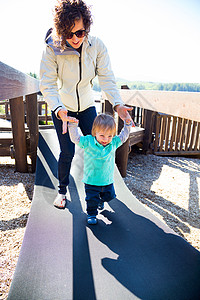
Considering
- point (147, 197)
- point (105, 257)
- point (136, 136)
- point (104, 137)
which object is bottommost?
point (147, 197)

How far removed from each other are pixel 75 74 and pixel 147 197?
2228 millimetres

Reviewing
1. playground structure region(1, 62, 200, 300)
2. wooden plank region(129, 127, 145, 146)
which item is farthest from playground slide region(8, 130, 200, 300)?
wooden plank region(129, 127, 145, 146)

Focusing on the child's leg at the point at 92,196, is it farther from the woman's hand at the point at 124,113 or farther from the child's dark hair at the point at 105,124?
the woman's hand at the point at 124,113

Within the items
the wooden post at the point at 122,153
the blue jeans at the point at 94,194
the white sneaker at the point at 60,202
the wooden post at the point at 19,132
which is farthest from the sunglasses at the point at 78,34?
the wooden post at the point at 122,153

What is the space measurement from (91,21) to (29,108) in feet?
8.55

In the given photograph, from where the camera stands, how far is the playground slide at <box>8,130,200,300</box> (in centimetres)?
129

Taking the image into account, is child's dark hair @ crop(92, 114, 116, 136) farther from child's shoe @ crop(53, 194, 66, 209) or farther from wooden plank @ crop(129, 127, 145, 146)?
wooden plank @ crop(129, 127, 145, 146)

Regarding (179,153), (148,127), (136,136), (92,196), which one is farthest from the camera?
(179,153)

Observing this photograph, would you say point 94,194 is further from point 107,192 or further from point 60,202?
point 60,202

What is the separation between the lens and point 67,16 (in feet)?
5.40

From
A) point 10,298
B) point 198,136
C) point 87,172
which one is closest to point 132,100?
point 87,172

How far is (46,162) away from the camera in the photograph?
3.33m

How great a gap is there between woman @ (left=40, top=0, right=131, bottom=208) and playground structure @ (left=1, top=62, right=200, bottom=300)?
0.36 meters

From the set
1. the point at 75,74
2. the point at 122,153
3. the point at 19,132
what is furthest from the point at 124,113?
the point at 19,132
